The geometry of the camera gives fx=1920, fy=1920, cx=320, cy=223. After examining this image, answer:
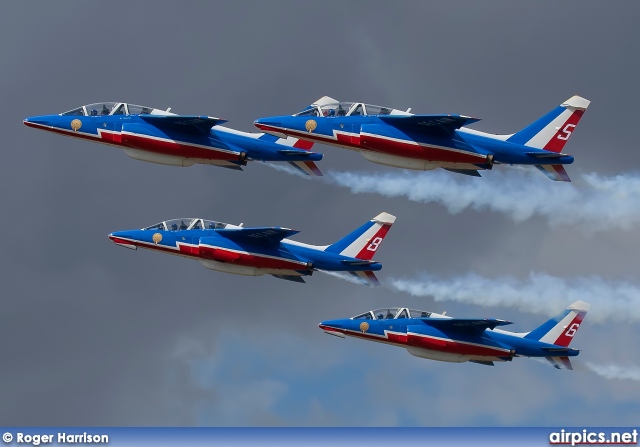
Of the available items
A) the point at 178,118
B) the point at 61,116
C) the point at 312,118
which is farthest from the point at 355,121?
the point at 61,116

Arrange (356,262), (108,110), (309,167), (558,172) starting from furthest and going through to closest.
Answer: (356,262) < (108,110) < (309,167) < (558,172)

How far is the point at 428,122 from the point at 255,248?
1240cm

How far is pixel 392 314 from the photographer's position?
355 feet

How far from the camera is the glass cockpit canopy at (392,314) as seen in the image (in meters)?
108

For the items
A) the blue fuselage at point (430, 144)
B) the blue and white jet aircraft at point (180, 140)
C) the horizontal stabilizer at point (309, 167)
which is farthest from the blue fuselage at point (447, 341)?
the blue fuselage at point (430, 144)

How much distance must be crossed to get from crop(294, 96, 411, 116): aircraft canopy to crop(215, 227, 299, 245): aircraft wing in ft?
21.0

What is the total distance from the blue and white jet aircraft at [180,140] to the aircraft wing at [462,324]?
10868mm

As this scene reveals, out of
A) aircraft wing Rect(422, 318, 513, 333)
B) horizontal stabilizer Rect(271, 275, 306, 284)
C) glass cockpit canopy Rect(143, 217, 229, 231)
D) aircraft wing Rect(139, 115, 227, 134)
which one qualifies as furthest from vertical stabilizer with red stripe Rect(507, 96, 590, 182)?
glass cockpit canopy Rect(143, 217, 229, 231)

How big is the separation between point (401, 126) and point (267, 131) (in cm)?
716

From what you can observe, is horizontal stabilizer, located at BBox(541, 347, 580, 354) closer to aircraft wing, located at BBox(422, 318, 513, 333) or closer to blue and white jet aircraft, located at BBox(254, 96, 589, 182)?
aircraft wing, located at BBox(422, 318, 513, 333)

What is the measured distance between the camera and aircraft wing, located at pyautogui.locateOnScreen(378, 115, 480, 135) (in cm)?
9894

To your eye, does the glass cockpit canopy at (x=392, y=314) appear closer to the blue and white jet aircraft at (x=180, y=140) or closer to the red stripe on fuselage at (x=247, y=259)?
the red stripe on fuselage at (x=247, y=259)

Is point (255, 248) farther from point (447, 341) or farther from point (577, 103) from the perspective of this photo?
point (577, 103)

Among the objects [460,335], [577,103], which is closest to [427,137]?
[577,103]
